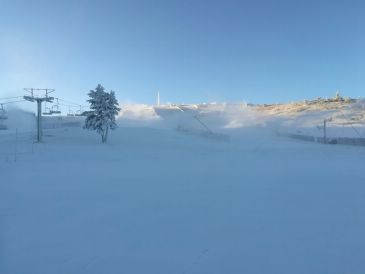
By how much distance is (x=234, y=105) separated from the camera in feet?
368

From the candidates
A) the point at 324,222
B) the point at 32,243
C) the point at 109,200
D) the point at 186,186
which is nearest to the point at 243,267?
the point at 324,222

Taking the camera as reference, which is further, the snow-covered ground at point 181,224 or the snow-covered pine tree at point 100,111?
the snow-covered pine tree at point 100,111

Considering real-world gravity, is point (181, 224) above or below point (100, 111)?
below

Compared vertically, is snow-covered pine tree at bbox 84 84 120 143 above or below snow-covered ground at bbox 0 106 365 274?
above

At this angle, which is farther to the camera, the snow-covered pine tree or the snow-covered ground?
the snow-covered pine tree

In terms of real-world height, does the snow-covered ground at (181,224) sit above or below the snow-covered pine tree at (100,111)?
below

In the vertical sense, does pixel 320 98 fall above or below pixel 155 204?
above

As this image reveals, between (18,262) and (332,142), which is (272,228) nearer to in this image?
(18,262)

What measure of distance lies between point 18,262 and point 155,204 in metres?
5.22

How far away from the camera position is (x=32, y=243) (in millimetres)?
7836

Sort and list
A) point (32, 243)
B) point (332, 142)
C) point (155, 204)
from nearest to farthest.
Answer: point (32, 243) < point (155, 204) < point (332, 142)

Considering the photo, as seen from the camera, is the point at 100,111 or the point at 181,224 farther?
the point at 100,111

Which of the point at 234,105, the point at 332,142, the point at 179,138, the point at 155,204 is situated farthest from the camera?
the point at 234,105

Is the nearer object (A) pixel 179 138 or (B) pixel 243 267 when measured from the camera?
(B) pixel 243 267
